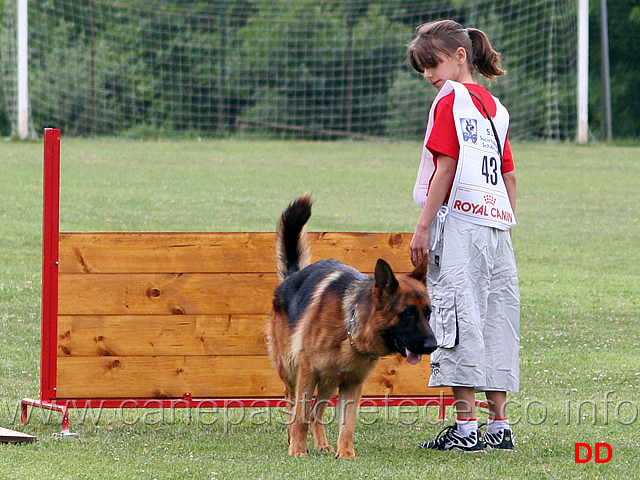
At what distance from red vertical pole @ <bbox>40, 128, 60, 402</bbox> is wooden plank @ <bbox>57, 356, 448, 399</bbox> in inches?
2.4

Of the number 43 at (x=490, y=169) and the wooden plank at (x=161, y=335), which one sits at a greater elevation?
the number 43 at (x=490, y=169)

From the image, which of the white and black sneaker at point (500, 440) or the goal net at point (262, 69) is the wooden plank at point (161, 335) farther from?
the goal net at point (262, 69)

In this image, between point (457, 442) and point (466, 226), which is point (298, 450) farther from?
point (466, 226)

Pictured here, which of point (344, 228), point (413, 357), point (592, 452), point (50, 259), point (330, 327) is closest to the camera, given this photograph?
point (413, 357)

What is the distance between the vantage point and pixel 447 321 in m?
4.17

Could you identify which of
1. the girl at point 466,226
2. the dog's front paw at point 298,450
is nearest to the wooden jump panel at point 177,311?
the dog's front paw at point 298,450

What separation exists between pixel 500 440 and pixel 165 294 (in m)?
1.89

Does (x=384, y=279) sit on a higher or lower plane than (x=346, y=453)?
higher

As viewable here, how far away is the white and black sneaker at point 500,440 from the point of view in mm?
4488

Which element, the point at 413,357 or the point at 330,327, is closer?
the point at 413,357

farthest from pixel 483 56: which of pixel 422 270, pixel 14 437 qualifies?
pixel 14 437

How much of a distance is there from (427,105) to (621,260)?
1512 cm

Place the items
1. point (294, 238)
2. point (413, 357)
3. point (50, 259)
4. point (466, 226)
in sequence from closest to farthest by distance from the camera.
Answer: point (413, 357) < point (466, 226) < point (50, 259) < point (294, 238)

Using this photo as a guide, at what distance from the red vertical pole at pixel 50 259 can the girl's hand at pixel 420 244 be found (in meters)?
1.83
